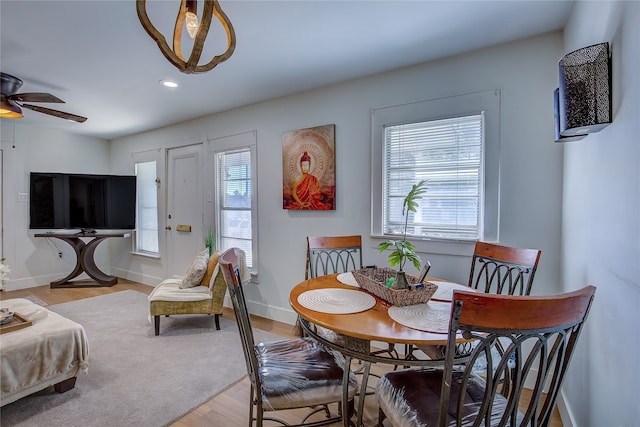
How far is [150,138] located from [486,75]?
4581 mm

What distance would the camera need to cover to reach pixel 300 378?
1386mm

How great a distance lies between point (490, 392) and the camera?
35.0 inches

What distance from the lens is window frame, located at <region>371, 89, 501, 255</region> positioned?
221 centimetres

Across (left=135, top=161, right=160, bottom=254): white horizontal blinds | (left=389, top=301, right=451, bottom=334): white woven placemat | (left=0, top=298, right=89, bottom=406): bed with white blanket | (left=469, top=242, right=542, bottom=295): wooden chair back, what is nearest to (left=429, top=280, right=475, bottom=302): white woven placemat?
(left=389, top=301, right=451, bottom=334): white woven placemat

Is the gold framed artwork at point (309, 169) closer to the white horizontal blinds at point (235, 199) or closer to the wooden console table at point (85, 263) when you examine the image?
the white horizontal blinds at point (235, 199)

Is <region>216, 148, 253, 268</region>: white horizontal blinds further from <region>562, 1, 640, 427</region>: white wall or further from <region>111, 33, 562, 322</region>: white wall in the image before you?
<region>562, 1, 640, 427</region>: white wall

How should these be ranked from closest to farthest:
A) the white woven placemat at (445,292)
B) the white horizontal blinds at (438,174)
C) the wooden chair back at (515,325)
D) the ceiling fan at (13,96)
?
the wooden chair back at (515,325) < the white woven placemat at (445,292) < the white horizontal blinds at (438,174) < the ceiling fan at (13,96)

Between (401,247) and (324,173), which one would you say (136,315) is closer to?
(324,173)

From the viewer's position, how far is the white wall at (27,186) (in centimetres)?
447

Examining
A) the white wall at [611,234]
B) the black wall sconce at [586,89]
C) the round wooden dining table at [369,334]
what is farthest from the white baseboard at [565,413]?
the black wall sconce at [586,89]

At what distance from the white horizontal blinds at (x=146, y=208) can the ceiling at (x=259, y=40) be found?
177 centimetres

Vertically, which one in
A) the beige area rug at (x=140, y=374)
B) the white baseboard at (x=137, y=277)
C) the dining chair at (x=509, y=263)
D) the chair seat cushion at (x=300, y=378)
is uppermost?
the dining chair at (x=509, y=263)

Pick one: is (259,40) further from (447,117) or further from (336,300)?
(336,300)

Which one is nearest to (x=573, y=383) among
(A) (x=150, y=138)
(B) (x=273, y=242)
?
(B) (x=273, y=242)
